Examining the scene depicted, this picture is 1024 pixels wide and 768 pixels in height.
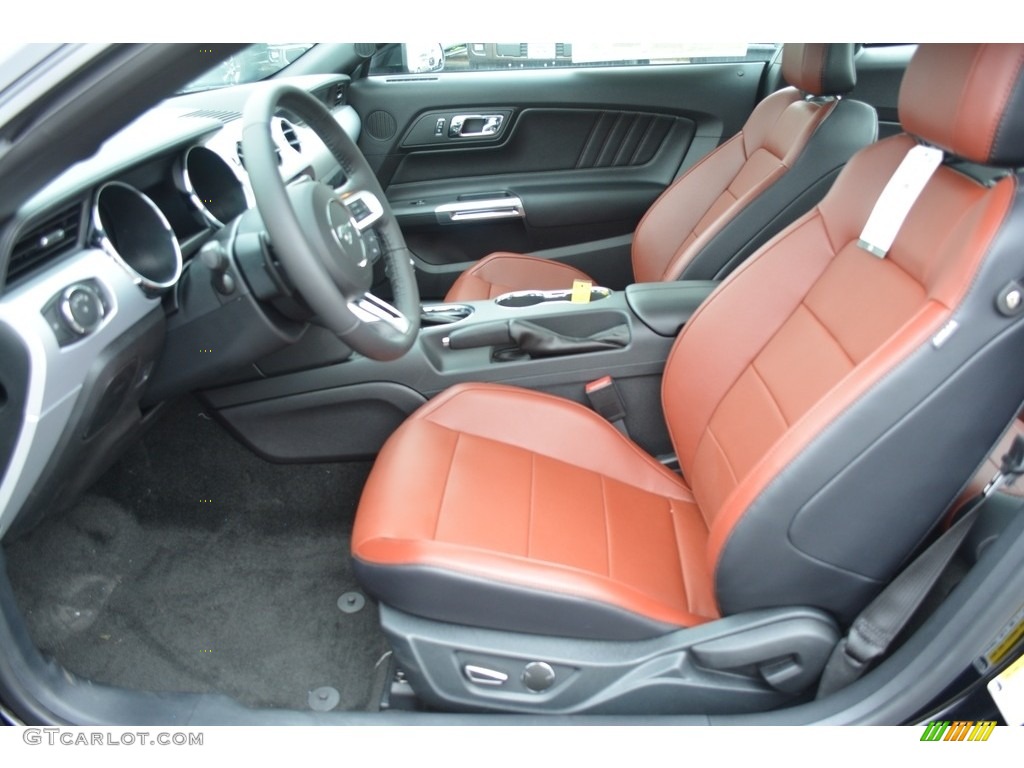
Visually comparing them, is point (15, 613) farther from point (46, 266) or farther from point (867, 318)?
point (867, 318)

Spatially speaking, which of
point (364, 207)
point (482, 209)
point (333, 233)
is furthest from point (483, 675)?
point (482, 209)

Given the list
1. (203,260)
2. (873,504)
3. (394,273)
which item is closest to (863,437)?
(873,504)

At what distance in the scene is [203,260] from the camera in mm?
1326

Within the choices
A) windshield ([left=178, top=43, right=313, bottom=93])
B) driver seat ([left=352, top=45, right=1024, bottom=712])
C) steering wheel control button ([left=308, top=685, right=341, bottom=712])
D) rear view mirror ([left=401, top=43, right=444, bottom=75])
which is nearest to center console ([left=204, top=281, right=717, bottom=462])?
driver seat ([left=352, top=45, right=1024, bottom=712])

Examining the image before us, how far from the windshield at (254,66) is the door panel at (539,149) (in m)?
0.29

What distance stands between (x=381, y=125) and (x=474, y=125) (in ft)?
1.01

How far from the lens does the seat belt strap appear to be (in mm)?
1104

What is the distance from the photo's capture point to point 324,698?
1.50 metres

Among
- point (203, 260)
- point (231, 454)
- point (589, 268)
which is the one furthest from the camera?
point (589, 268)

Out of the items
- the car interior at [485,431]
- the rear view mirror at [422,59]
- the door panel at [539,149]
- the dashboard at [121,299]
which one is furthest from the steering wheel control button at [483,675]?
the rear view mirror at [422,59]

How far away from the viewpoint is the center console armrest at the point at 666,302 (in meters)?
1.70

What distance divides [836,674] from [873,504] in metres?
0.26

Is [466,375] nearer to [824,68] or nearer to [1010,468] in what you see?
[1010,468]
